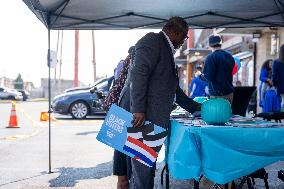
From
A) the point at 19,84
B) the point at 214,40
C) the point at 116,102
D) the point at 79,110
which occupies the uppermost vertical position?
the point at 214,40

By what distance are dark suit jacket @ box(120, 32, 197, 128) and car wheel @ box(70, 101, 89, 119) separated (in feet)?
43.6

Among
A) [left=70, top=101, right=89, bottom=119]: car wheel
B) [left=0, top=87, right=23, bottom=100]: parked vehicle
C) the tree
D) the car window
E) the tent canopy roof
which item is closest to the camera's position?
the tent canopy roof

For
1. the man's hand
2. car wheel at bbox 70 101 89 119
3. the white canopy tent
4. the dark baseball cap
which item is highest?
the white canopy tent

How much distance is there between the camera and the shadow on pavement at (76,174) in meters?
5.43

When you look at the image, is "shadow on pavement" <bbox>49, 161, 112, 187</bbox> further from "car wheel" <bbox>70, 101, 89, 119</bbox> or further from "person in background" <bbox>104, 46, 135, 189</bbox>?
"car wheel" <bbox>70, 101, 89, 119</bbox>

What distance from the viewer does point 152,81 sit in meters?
3.36

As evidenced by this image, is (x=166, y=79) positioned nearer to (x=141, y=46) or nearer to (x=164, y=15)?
(x=141, y=46)

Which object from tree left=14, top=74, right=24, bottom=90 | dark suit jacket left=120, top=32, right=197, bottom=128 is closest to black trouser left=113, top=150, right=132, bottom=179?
dark suit jacket left=120, top=32, right=197, bottom=128

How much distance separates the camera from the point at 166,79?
3398mm

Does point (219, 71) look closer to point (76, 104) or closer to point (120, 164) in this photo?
point (120, 164)

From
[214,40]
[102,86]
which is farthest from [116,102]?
[102,86]

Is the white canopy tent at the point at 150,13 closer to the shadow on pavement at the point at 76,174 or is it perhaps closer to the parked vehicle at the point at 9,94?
the shadow on pavement at the point at 76,174

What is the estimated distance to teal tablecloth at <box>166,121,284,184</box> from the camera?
9.53 ft

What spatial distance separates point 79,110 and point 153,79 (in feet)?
44.1
